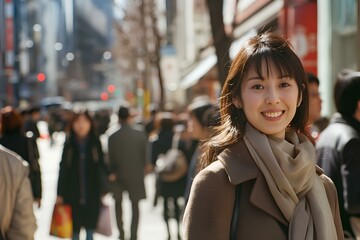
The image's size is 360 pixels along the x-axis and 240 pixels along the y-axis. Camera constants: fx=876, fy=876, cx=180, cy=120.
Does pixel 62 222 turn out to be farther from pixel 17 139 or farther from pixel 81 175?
pixel 17 139

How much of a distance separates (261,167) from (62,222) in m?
6.80

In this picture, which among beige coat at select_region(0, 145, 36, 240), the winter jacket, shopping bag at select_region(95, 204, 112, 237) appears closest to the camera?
the winter jacket

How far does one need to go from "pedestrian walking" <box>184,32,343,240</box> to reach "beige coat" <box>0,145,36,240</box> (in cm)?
198

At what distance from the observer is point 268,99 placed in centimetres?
303

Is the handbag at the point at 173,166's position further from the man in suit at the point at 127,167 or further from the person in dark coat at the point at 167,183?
the man in suit at the point at 127,167

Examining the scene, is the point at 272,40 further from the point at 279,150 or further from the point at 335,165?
the point at 335,165

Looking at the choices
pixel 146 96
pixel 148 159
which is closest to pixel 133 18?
pixel 146 96

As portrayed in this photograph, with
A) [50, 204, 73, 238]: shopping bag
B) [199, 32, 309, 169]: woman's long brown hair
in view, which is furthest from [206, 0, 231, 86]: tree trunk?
[199, 32, 309, 169]: woman's long brown hair

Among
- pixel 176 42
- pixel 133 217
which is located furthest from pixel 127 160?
pixel 176 42

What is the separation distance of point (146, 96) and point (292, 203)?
128ft

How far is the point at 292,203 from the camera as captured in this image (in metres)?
2.99

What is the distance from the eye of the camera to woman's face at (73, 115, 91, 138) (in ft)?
32.0

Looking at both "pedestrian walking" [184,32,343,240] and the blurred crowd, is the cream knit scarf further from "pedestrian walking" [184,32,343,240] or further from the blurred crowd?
the blurred crowd

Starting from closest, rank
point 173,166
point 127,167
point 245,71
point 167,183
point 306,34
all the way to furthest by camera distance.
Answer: point 245,71
point 173,166
point 167,183
point 127,167
point 306,34
